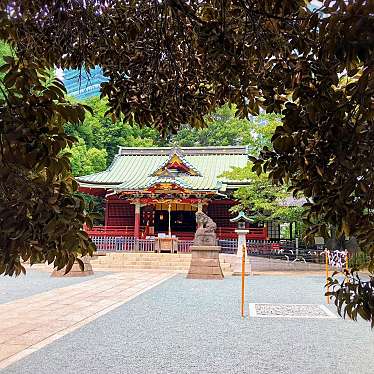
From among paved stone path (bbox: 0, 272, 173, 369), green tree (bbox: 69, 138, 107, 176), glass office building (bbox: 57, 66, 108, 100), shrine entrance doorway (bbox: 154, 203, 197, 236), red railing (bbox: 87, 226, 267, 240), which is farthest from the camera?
green tree (bbox: 69, 138, 107, 176)

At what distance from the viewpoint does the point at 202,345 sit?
4.77 metres

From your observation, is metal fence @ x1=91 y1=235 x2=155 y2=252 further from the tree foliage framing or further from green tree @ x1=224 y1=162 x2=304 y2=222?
the tree foliage framing

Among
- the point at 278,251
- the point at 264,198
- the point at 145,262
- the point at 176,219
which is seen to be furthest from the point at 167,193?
the point at 278,251

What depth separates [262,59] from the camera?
220 centimetres

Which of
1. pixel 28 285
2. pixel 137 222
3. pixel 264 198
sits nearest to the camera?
pixel 28 285

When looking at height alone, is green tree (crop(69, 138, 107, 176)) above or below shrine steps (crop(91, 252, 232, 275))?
above

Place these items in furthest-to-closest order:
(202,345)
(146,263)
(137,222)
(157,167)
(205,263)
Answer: (157,167), (137,222), (146,263), (205,263), (202,345)

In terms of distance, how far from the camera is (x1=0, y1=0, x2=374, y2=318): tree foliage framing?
5.31 ft

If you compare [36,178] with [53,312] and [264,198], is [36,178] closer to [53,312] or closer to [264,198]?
[53,312]

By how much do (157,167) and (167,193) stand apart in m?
4.16

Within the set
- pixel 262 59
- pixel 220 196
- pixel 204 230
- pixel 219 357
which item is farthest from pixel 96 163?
pixel 262 59

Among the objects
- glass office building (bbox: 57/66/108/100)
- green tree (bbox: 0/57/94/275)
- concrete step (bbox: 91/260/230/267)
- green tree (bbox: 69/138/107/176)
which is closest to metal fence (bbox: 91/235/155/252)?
concrete step (bbox: 91/260/230/267)

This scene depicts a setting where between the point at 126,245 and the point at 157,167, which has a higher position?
the point at 157,167

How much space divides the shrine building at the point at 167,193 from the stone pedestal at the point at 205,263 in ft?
24.0
